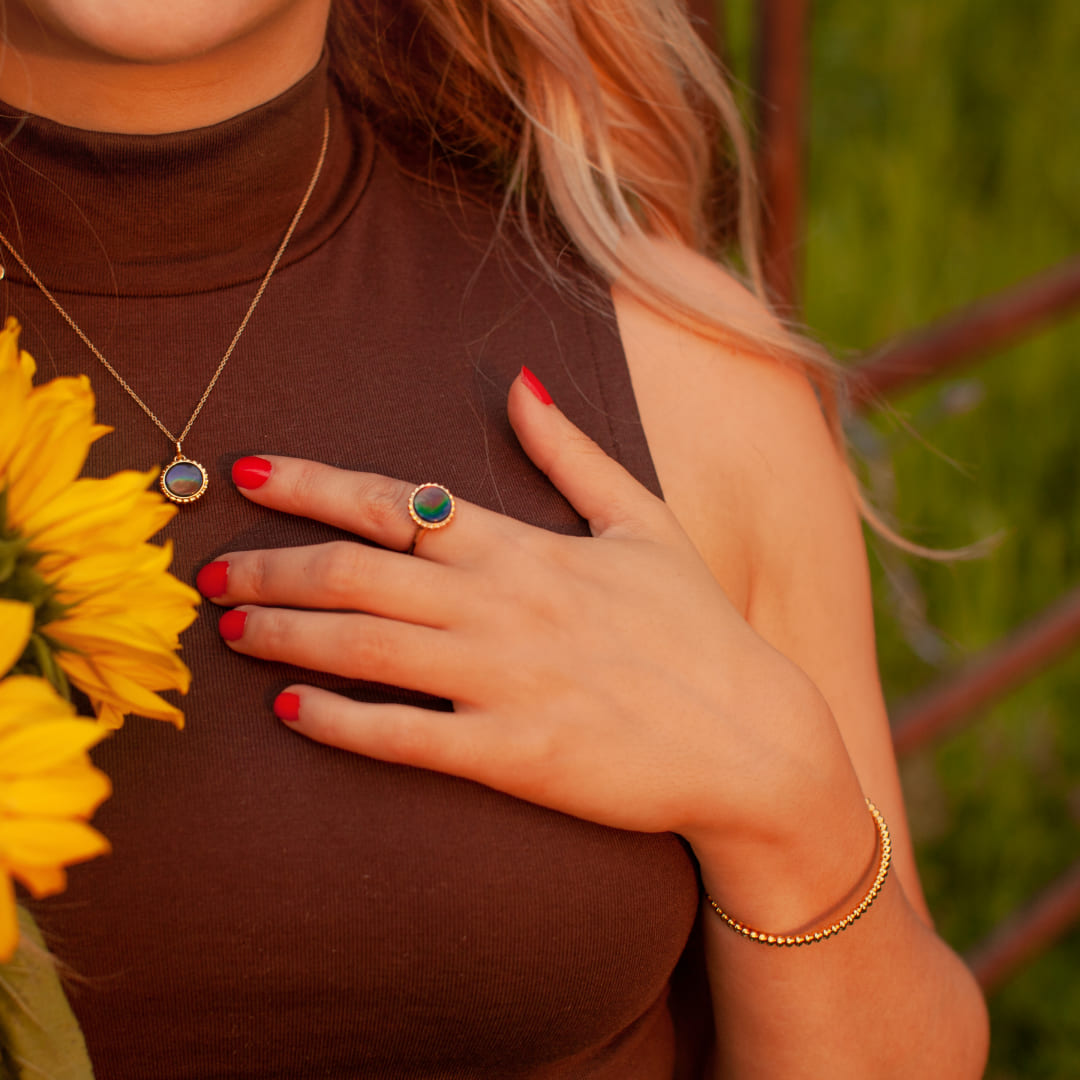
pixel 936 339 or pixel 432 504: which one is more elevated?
pixel 432 504

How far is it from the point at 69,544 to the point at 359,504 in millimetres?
321

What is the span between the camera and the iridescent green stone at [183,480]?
924 mm

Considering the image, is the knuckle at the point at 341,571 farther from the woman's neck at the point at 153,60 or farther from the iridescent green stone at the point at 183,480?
the woman's neck at the point at 153,60

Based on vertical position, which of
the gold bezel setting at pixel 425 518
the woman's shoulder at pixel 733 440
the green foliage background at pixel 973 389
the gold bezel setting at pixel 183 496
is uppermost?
the gold bezel setting at pixel 183 496

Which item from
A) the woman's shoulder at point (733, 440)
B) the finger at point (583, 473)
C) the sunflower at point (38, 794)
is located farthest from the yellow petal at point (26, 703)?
the woman's shoulder at point (733, 440)

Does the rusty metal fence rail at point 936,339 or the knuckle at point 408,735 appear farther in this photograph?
the rusty metal fence rail at point 936,339

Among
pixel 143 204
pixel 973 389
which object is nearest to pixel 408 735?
pixel 143 204

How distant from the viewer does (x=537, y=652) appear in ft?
2.91

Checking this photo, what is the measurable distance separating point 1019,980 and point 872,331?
147cm

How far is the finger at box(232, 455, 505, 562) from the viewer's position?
0.90 meters

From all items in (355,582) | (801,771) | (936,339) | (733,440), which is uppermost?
(355,582)

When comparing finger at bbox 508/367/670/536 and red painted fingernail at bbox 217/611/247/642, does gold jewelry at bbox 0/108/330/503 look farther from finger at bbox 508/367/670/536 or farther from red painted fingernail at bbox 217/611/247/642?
finger at bbox 508/367/670/536

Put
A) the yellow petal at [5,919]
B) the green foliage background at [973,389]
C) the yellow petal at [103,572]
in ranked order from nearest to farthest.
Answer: the yellow petal at [5,919]
the yellow petal at [103,572]
the green foliage background at [973,389]

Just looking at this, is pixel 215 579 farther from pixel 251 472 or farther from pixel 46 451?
pixel 46 451
